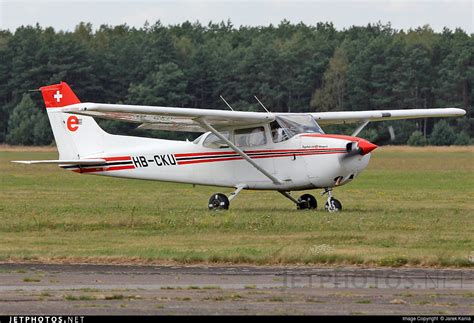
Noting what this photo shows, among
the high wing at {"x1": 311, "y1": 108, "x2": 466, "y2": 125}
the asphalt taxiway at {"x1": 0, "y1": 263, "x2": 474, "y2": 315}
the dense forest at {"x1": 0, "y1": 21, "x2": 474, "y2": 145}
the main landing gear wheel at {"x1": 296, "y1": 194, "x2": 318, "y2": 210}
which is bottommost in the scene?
the asphalt taxiway at {"x1": 0, "y1": 263, "x2": 474, "y2": 315}

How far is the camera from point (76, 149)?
2556cm

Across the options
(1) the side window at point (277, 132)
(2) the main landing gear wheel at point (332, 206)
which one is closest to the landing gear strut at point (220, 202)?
(1) the side window at point (277, 132)

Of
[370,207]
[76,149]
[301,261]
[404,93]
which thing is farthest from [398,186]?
[404,93]

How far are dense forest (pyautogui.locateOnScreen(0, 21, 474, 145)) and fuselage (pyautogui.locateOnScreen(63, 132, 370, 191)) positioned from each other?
5104 cm

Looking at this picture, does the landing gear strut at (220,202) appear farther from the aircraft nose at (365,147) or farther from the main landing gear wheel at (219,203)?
the aircraft nose at (365,147)

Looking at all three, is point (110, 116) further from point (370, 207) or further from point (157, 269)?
point (157, 269)

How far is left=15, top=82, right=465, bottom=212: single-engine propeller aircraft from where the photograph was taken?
22.8m

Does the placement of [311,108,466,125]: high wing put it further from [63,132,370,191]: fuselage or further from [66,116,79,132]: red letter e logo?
[66,116,79,132]: red letter e logo

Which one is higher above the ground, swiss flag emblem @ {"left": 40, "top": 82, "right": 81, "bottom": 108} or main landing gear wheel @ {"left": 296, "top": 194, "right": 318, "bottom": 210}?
swiss flag emblem @ {"left": 40, "top": 82, "right": 81, "bottom": 108}

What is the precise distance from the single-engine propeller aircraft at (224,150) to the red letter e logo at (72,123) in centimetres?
2

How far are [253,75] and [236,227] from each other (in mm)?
65055

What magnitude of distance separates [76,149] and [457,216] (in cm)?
847

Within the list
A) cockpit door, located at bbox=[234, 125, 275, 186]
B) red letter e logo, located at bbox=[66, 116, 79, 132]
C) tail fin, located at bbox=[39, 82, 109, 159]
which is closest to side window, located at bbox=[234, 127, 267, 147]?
cockpit door, located at bbox=[234, 125, 275, 186]

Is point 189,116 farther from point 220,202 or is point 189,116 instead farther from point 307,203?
point 307,203
